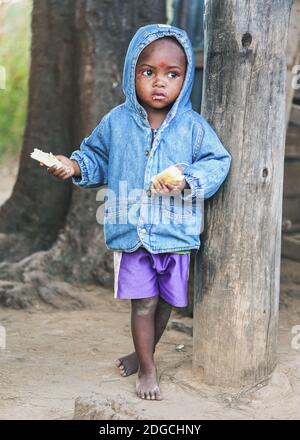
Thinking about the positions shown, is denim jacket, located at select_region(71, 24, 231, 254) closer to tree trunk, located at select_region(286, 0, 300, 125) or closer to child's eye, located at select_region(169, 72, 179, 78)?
child's eye, located at select_region(169, 72, 179, 78)

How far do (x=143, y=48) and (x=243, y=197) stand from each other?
31.5 inches

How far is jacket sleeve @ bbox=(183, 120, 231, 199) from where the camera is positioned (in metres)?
3.22

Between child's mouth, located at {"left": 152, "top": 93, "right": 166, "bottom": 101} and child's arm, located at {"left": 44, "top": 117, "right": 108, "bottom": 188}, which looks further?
child's arm, located at {"left": 44, "top": 117, "right": 108, "bottom": 188}

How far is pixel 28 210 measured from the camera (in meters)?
5.85

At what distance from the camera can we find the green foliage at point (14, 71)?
1078 centimetres

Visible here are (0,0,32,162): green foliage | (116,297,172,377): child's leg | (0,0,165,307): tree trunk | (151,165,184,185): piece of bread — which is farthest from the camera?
(0,0,32,162): green foliage

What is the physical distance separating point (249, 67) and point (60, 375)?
1.83 m

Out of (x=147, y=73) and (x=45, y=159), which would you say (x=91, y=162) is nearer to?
(x=45, y=159)

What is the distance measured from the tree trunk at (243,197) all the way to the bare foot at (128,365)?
41 centimetres

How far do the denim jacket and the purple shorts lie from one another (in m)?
0.06

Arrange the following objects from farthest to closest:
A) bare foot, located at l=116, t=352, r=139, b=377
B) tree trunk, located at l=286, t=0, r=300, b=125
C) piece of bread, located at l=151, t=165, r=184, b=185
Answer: tree trunk, located at l=286, t=0, r=300, b=125, bare foot, located at l=116, t=352, r=139, b=377, piece of bread, located at l=151, t=165, r=184, b=185

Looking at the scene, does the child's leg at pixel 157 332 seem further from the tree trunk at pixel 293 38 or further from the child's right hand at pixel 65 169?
the tree trunk at pixel 293 38

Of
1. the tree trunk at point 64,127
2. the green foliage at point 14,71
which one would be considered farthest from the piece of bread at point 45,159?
the green foliage at point 14,71

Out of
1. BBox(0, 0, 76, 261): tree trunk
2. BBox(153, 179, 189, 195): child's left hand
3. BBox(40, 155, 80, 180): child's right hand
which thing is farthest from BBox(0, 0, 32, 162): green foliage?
BBox(153, 179, 189, 195): child's left hand
